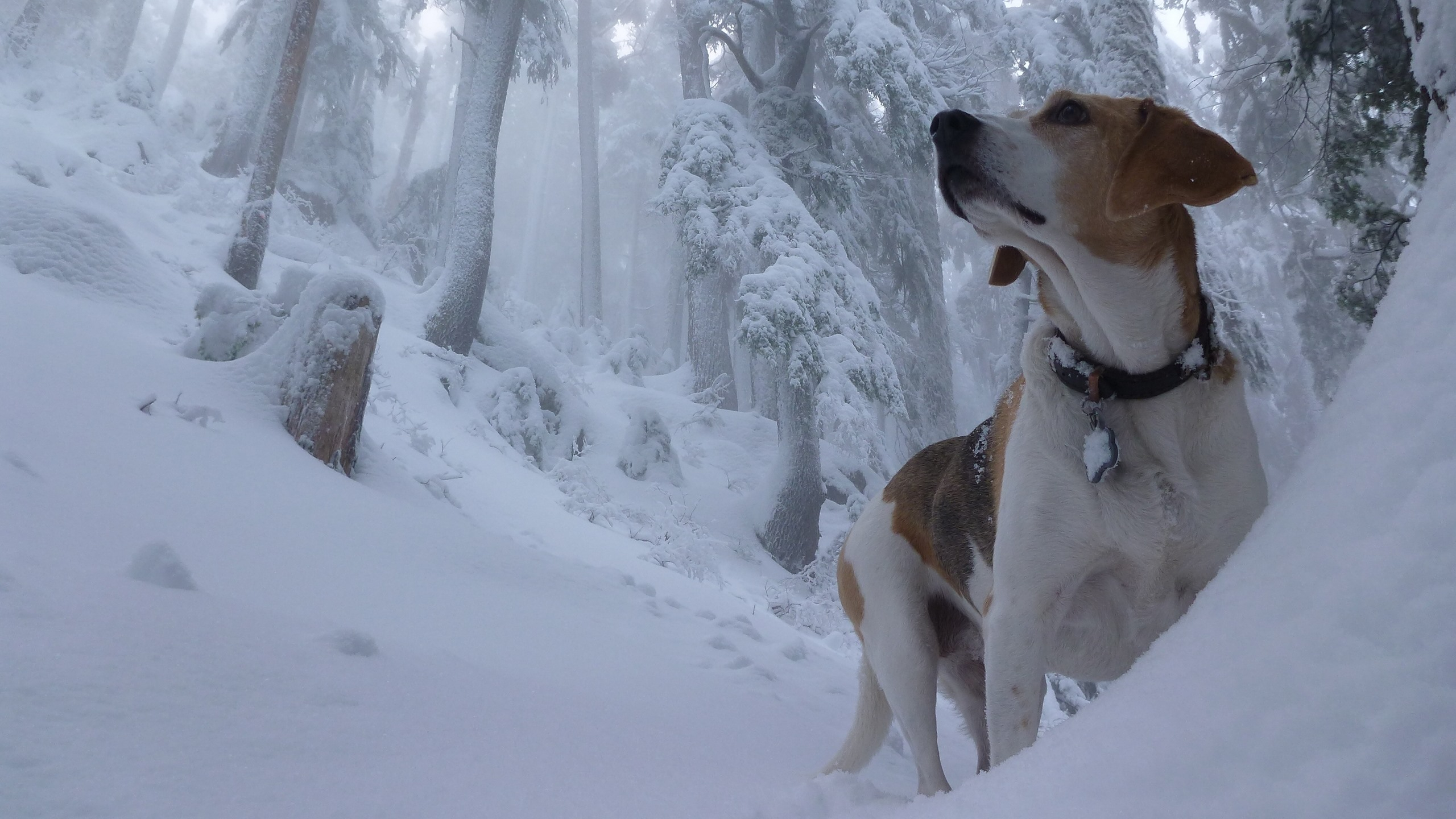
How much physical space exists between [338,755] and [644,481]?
9.28 m

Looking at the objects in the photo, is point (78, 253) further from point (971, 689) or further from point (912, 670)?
point (971, 689)

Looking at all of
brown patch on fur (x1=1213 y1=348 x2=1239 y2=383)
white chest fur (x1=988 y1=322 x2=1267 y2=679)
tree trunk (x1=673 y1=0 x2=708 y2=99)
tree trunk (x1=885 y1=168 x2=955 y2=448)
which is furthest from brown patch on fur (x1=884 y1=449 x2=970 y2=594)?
tree trunk (x1=673 y1=0 x2=708 y2=99)

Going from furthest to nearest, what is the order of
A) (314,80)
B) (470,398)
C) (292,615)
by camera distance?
(314,80) < (470,398) < (292,615)

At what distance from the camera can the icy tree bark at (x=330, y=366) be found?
451cm

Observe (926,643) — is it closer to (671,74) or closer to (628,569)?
(628,569)

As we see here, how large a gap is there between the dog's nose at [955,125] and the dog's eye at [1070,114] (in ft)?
0.85

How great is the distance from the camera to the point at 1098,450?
1.74m

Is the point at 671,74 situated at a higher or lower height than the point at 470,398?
higher

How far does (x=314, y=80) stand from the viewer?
20844 mm

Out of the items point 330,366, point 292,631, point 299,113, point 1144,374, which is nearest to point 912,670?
point 1144,374

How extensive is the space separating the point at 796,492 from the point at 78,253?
760 cm

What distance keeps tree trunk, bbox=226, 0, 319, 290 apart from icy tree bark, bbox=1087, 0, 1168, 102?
990 cm

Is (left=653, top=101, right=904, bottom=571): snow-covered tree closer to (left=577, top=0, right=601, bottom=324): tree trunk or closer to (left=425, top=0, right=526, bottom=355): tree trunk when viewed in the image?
(left=425, top=0, right=526, bottom=355): tree trunk

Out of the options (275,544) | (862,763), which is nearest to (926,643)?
(862,763)
